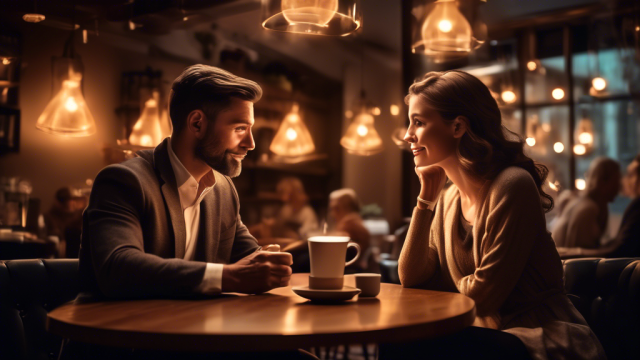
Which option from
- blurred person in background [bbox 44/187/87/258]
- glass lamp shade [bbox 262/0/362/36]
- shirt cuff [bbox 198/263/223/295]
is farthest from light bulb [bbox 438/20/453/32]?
blurred person in background [bbox 44/187/87/258]

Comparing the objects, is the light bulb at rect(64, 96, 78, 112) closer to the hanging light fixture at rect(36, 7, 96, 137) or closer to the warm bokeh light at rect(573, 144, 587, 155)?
the hanging light fixture at rect(36, 7, 96, 137)

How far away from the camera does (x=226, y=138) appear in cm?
190

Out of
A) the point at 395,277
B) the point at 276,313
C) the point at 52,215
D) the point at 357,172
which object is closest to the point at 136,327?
the point at 276,313

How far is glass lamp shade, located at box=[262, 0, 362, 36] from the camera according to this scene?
2258 millimetres

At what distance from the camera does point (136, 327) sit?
1094mm

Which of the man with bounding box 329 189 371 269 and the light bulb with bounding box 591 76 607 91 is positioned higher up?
the light bulb with bounding box 591 76 607 91

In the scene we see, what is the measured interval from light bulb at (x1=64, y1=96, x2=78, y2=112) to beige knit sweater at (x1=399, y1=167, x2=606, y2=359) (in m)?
2.51

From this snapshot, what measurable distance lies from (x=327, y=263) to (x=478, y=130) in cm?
83

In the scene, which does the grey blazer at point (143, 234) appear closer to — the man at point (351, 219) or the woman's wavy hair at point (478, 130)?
the woman's wavy hair at point (478, 130)

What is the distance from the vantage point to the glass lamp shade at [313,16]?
2258 mm

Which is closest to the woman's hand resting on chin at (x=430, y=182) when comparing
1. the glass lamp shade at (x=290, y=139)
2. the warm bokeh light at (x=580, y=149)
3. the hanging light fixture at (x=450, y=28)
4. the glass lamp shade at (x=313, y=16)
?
the glass lamp shade at (x=313, y=16)

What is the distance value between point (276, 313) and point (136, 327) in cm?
31

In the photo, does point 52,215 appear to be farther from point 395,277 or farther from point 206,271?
point 206,271

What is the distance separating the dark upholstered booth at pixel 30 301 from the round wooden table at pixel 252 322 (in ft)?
1.40
